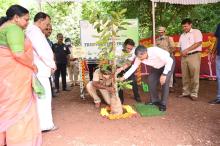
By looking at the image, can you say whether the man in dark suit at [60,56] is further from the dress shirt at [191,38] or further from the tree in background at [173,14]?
the tree in background at [173,14]

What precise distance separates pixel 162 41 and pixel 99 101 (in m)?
2.21

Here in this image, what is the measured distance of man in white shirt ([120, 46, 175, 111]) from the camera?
6305 mm

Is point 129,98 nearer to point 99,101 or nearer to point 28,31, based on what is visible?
point 99,101

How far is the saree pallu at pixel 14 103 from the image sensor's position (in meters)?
4.21

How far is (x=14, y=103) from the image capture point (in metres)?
4.22

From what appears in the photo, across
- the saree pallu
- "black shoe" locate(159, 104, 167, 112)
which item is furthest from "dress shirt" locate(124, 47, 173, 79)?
the saree pallu

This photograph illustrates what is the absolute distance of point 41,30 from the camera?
18.0 feet

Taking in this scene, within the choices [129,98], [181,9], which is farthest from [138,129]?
[181,9]

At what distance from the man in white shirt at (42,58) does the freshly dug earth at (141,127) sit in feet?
1.20

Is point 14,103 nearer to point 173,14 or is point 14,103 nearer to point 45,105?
point 45,105

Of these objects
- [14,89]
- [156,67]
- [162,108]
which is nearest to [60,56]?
[156,67]

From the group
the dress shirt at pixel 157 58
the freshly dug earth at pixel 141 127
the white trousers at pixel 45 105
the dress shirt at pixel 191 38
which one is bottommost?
the freshly dug earth at pixel 141 127

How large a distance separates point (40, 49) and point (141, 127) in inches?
78.6

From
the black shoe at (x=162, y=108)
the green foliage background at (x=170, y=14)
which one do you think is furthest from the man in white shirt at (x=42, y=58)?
the green foliage background at (x=170, y=14)
